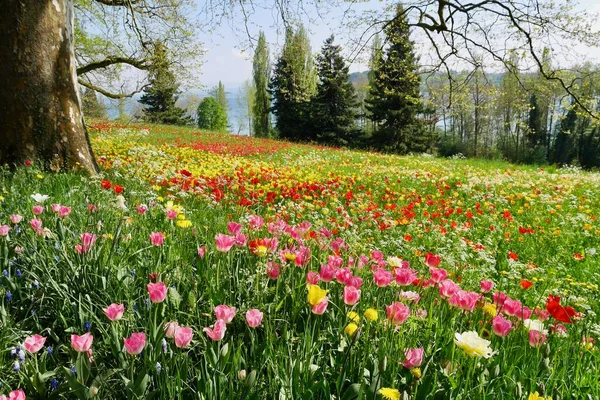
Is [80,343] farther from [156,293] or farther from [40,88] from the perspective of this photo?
[40,88]

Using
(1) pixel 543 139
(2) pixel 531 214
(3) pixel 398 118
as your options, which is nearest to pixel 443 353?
(2) pixel 531 214

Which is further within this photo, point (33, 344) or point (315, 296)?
point (315, 296)

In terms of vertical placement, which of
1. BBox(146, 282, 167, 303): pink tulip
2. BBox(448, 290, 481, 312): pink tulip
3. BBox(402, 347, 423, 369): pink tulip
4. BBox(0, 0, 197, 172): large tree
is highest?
BBox(0, 0, 197, 172): large tree

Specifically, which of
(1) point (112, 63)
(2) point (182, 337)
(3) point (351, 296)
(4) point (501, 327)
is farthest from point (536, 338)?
(1) point (112, 63)

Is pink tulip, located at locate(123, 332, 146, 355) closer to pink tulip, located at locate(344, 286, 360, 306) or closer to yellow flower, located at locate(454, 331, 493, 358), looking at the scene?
pink tulip, located at locate(344, 286, 360, 306)

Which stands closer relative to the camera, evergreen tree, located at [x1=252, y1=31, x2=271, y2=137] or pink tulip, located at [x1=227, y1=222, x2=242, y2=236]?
pink tulip, located at [x1=227, y1=222, x2=242, y2=236]

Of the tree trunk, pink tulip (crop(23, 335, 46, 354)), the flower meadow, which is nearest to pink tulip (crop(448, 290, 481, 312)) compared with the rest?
the flower meadow

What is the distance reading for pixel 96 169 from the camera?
218 inches

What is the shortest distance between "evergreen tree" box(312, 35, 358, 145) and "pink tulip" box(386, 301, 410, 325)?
32572mm

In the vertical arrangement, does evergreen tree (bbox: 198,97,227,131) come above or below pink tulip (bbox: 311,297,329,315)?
above

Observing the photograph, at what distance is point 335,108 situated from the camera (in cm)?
3419

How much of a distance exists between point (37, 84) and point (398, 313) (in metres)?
5.44

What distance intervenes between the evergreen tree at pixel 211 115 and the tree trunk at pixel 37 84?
62425mm

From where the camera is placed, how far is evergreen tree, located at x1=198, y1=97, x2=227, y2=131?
219ft
